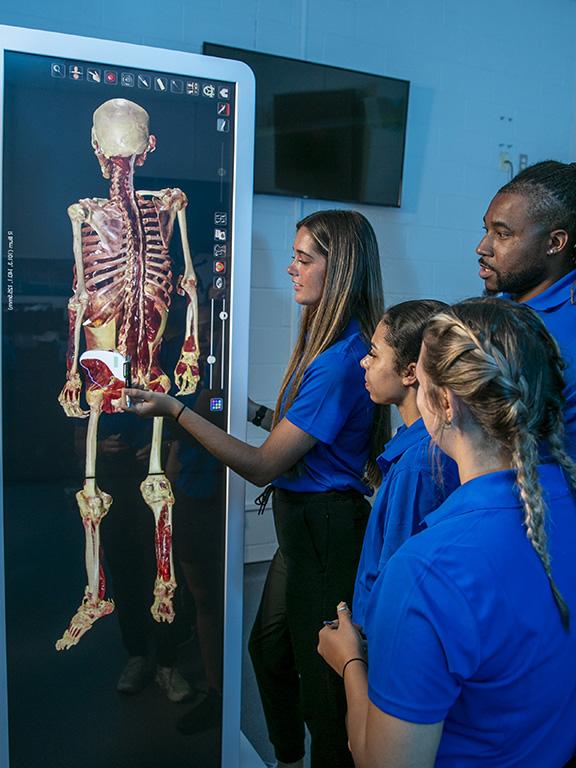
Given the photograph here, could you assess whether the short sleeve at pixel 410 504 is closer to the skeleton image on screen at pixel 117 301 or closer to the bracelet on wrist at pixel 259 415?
the skeleton image on screen at pixel 117 301

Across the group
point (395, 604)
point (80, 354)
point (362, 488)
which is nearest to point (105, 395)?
point (80, 354)

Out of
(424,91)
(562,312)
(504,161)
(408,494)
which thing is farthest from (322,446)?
(504,161)

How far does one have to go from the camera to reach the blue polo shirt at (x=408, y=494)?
1.15 m

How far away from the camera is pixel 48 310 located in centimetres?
144

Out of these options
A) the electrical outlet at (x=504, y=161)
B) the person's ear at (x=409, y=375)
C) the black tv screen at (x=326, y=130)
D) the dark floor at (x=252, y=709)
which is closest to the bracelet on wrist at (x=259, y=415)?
the person's ear at (x=409, y=375)

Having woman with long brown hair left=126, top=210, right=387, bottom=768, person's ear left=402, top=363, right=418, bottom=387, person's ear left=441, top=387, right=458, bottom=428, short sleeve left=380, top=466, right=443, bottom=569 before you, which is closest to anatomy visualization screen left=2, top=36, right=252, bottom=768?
woman with long brown hair left=126, top=210, right=387, bottom=768

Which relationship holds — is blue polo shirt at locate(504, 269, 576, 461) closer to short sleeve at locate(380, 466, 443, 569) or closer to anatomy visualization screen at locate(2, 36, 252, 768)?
short sleeve at locate(380, 466, 443, 569)

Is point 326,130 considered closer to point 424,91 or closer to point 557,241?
point 424,91

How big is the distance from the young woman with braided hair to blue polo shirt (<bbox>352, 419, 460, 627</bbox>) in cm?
29

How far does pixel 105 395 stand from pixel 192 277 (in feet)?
1.03

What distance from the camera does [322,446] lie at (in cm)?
159

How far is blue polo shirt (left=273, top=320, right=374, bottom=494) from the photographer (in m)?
1.52

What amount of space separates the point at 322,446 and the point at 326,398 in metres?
0.13

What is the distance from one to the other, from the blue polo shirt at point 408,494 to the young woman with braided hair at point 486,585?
0.95 feet
